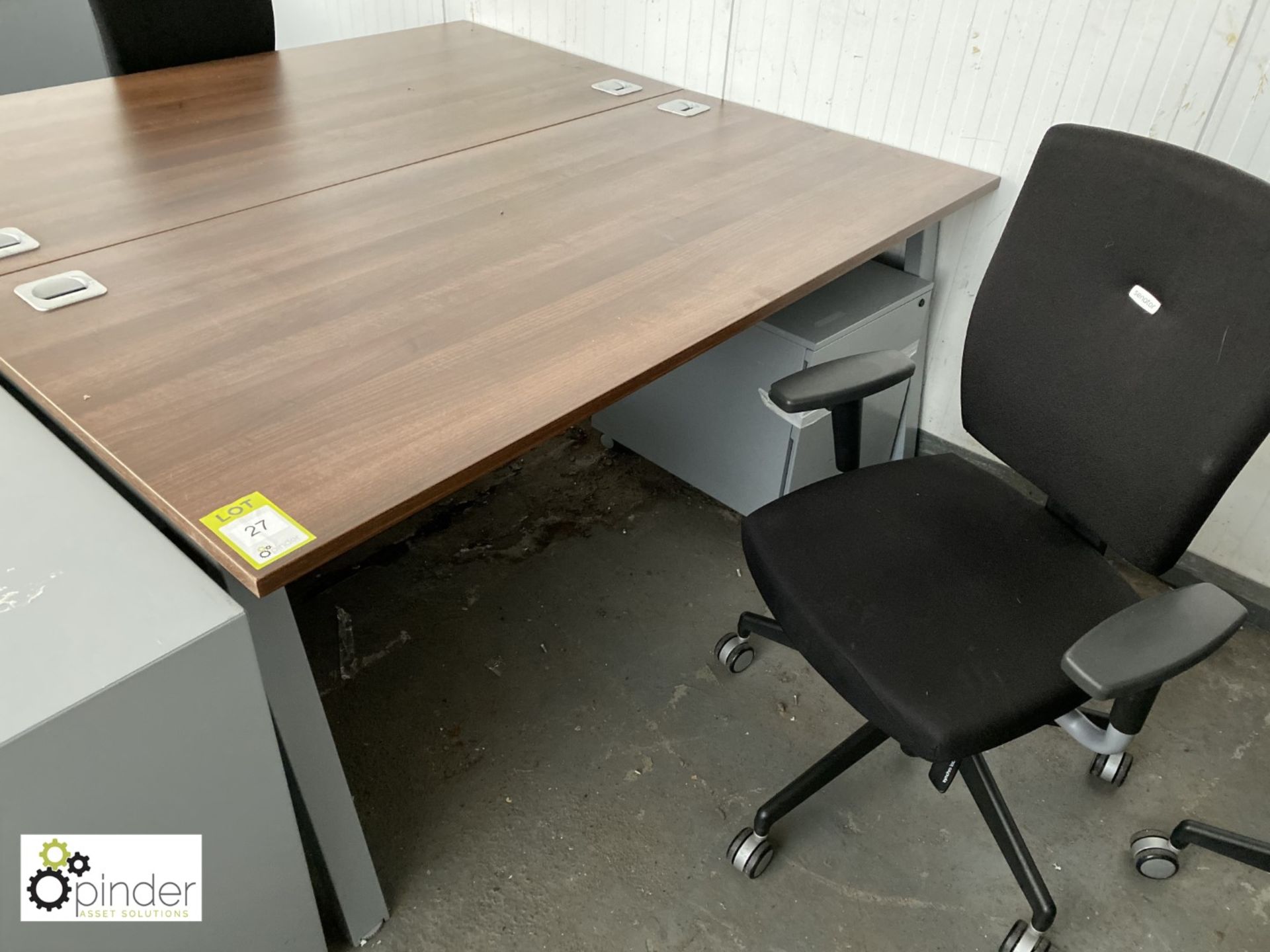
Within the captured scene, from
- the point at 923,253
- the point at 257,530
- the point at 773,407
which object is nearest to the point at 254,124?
the point at 773,407

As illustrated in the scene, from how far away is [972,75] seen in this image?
6.02 ft

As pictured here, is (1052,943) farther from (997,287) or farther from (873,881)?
(997,287)

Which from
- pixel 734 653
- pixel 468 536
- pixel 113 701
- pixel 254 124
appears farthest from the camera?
pixel 468 536

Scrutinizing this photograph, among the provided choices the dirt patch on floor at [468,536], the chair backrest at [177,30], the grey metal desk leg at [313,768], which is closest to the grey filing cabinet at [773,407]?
the dirt patch on floor at [468,536]

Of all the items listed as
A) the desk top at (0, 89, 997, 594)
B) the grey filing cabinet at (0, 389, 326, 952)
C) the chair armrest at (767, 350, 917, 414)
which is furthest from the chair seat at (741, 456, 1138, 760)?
the grey filing cabinet at (0, 389, 326, 952)

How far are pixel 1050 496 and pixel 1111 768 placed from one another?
586 millimetres

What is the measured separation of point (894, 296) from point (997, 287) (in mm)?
553

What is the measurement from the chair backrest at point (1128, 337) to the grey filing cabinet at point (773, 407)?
0.44m

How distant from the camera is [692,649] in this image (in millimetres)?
1888

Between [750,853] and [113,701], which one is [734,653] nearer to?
[750,853]

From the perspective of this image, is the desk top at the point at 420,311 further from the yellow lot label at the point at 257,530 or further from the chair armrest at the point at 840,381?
the chair armrest at the point at 840,381

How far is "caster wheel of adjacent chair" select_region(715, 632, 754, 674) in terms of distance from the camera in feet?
5.96

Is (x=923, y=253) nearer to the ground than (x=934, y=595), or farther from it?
farther from it

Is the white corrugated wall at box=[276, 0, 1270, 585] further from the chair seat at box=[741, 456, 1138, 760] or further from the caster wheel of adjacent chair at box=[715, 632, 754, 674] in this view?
the caster wheel of adjacent chair at box=[715, 632, 754, 674]
